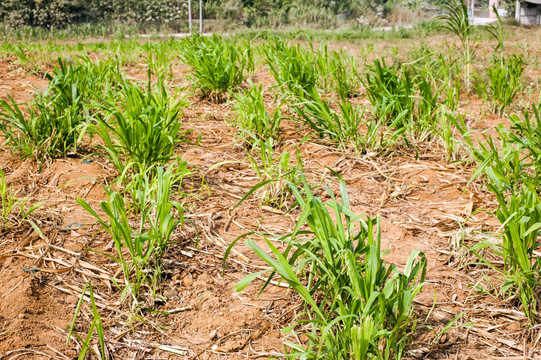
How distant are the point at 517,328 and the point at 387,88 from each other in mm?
1984

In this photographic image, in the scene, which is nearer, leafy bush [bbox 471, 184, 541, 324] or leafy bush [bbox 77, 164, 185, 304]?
leafy bush [bbox 471, 184, 541, 324]

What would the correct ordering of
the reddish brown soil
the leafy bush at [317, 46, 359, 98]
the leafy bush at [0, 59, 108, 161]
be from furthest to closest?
the leafy bush at [317, 46, 359, 98], the leafy bush at [0, 59, 108, 161], the reddish brown soil

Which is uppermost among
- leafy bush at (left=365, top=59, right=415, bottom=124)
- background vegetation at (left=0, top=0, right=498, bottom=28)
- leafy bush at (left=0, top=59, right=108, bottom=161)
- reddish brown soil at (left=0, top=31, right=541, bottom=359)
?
background vegetation at (left=0, top=0, right=498, bottom=28)

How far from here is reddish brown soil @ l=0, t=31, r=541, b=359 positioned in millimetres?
1554

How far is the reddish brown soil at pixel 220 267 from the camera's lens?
5.10 ft

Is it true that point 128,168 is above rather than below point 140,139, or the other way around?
below

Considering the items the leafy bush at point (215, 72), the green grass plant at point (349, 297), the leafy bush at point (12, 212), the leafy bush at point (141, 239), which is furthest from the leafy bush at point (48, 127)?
the green grass plant at point (349, 297)

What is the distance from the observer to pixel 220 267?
1.92m

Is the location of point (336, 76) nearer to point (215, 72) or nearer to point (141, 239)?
point (215, 72)

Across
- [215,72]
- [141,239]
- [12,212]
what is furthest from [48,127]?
[215,72]

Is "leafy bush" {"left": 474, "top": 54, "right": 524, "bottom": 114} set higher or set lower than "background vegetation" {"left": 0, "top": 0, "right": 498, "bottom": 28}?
lower

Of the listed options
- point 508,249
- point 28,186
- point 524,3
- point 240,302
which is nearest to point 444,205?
point 508,249

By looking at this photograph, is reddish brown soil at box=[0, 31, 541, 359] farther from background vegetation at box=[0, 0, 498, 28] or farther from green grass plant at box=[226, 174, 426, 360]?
background vegetation at box=[0, 0, 498, 28]

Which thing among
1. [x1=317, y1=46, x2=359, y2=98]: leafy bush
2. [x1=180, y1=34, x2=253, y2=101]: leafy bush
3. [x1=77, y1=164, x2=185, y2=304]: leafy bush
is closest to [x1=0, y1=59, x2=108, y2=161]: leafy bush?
[x1=77, y1=164, x2=185, y2=304]: leafy bush
